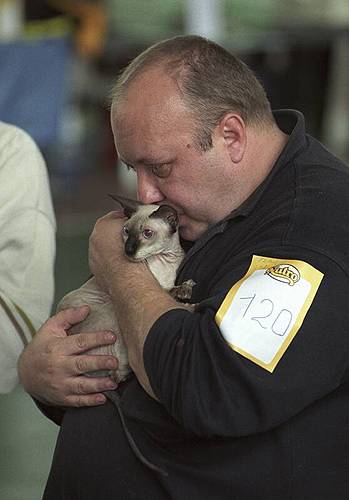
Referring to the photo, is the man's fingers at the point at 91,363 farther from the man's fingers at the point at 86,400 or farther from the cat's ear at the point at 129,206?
the cat's ear at the point at 129,206

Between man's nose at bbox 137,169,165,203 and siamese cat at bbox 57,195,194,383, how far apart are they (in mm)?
19

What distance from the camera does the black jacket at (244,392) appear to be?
70.2 inches

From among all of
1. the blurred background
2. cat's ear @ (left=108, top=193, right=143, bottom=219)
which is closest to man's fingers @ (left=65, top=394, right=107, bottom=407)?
cat's ear @ (left=108, top=193, right=143, bottom=219)

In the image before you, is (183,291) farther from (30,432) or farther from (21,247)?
(30,432)

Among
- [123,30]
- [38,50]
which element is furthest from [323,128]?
[38,50]

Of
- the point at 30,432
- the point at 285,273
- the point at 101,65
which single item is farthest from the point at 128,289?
the point at 101,65

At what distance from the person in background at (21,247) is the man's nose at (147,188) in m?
0.53

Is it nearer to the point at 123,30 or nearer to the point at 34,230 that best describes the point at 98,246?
the point at 34,230

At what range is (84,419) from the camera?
2.10m

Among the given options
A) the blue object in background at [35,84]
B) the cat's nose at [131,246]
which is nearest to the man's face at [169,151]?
the cat's nose at [131,246]

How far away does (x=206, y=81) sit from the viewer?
2.00 metres

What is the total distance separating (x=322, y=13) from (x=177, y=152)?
642cm

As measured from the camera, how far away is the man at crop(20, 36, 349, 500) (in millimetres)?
1787

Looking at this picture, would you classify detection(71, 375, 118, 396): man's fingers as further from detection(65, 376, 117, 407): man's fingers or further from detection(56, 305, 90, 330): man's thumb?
detection(56, 305, 90, 330): man's thumb
